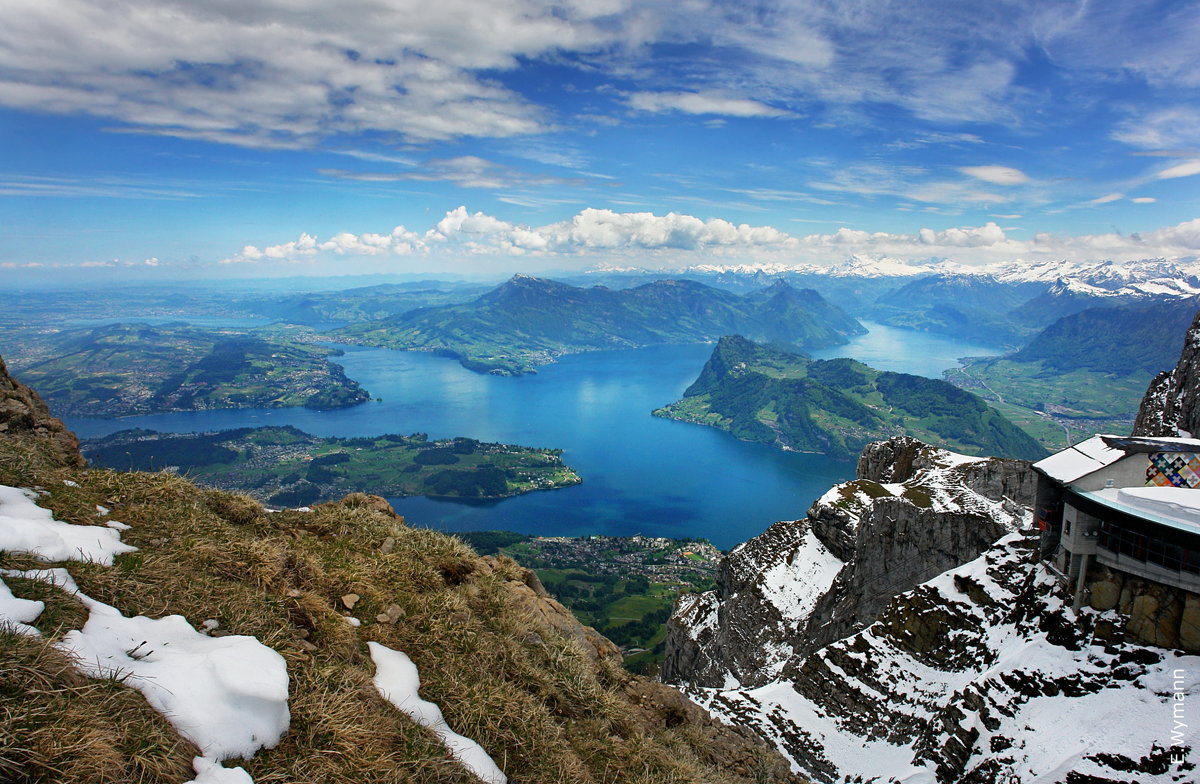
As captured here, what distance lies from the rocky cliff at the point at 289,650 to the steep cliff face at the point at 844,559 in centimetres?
2138

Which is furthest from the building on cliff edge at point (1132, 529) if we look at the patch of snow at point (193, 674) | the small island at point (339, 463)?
the small island at point (339, 463)

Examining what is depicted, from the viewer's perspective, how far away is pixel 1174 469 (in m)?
17.1

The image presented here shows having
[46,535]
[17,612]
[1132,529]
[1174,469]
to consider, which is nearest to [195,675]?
[17,612]

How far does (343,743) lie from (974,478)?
109ft

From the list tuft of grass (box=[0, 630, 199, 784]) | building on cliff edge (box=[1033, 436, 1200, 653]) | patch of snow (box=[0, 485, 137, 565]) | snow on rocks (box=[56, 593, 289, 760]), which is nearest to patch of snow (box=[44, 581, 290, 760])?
snow on rocks (box=[56, 593, 289, 760])

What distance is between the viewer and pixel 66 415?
157500 mm

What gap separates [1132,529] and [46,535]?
21.6m

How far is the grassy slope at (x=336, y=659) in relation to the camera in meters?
4.23

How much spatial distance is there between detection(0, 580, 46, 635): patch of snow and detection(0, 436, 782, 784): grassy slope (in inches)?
5.3

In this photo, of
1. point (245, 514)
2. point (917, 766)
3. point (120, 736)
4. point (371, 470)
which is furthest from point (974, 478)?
point (371, 470)

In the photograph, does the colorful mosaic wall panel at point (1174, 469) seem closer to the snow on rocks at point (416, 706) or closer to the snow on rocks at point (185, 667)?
the snow on rocks at point (416, 706)

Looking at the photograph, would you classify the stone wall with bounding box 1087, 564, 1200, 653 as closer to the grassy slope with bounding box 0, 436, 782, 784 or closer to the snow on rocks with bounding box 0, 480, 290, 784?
the grassy slope with bounding box 0, 436, 782, 784

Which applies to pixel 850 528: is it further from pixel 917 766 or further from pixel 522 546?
pixel 522 546

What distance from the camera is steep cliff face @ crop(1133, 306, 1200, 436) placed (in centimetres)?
2680
